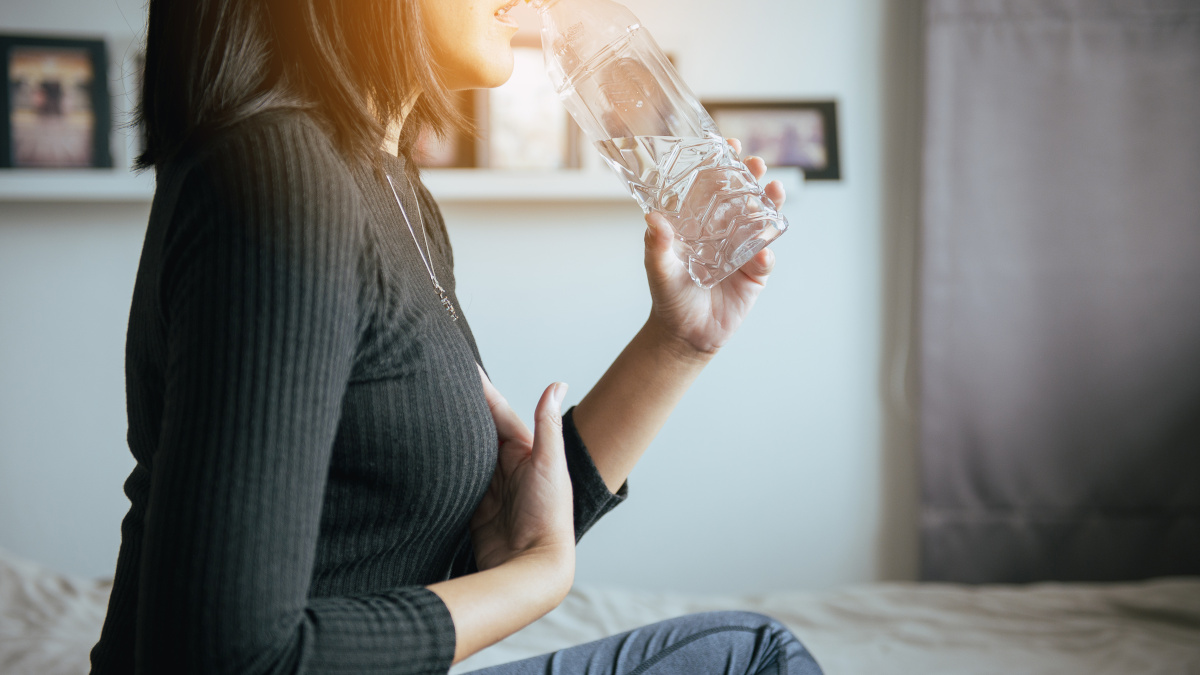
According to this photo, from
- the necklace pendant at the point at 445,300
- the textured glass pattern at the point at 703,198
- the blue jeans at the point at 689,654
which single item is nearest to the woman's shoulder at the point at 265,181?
the necklace pendant at the point at 445,300

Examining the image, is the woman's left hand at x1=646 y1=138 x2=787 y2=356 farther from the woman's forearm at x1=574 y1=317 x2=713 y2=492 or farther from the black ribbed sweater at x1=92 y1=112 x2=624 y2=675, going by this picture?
the black ribbed sweater at x1=92 y1=112 x2=624 y2=675

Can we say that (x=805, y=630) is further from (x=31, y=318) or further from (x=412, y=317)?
(x=31, y=318)

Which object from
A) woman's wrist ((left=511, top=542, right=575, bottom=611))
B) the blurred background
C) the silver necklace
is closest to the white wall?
the blurred background

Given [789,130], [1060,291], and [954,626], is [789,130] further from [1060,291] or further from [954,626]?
[954,626]

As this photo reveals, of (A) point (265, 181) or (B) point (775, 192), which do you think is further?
(B) point (775, 192)

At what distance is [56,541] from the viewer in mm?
1852

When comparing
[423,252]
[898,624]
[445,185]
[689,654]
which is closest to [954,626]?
[898,624]

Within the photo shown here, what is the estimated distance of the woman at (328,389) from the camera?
448 mm

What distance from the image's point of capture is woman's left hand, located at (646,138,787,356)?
28.9 inches

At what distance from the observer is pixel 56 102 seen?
1729 millimetres

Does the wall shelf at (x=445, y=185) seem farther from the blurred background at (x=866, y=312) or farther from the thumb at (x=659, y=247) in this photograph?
the thumb at (x=659, y=247)

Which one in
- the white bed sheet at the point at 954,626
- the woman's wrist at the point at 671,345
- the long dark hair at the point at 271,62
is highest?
the long dark hair at the point at 271,62

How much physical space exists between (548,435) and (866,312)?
1420 millimetres

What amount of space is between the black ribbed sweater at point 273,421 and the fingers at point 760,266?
30 centimetres
